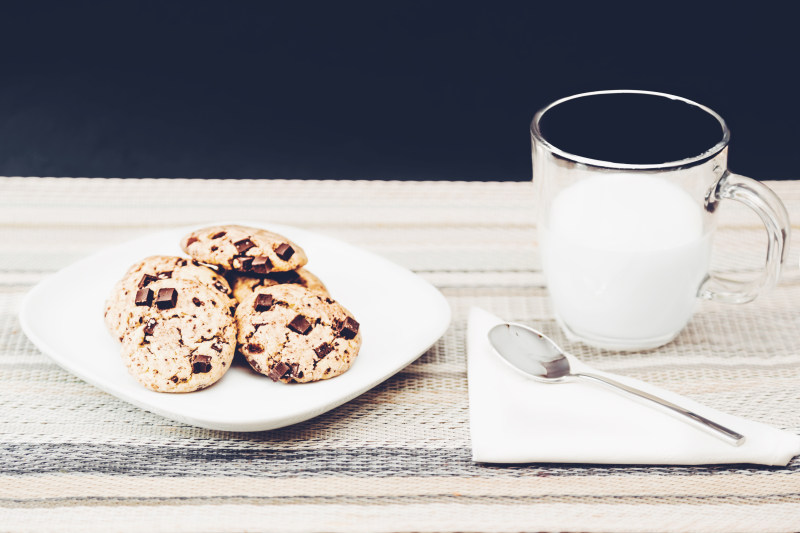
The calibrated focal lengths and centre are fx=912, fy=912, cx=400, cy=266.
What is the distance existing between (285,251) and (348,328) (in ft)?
0.42

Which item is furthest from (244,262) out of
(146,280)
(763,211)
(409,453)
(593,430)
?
(763,211)

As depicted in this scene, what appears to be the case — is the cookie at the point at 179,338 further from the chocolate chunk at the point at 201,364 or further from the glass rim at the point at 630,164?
the glass rim at the point at 630,164

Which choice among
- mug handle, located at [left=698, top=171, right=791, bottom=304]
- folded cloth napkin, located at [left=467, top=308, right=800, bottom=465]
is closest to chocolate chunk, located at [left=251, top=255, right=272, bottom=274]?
folded cloth napkin, located at [left=467, top=308, right=800, bottom=465]

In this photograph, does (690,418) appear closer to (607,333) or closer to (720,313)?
(607,333)

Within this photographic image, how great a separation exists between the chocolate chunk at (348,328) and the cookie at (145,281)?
5.4 inches

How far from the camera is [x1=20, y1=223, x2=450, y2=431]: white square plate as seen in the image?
3.24 feet

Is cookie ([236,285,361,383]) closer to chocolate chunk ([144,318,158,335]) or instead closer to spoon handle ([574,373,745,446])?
chocolate chunk ([144,318,158,335])

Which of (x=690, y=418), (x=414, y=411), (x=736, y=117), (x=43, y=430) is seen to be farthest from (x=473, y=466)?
(x=736, y=117)

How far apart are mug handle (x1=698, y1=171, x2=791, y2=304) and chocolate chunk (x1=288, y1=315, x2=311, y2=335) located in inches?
20.3

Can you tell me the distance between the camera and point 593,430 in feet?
3.31

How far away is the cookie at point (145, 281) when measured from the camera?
1.07 meters

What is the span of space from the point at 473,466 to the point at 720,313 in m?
0.50

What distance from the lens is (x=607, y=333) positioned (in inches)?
47.1

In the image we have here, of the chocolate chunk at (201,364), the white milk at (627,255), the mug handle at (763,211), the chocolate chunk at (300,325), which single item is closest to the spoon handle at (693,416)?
the white milk at (627,255)
